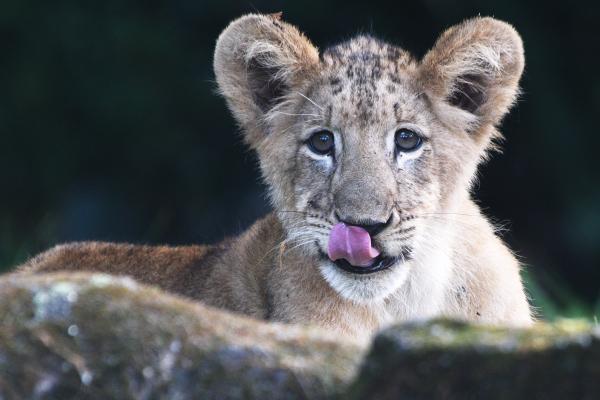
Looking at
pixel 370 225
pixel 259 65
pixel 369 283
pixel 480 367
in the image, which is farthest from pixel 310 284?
pixel 480 367

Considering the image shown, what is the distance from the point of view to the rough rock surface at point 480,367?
2645 mm

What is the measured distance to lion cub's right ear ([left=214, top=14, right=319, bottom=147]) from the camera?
5129 millimetres

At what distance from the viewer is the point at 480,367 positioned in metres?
2.68

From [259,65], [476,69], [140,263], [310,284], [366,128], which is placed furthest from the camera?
[140,263]

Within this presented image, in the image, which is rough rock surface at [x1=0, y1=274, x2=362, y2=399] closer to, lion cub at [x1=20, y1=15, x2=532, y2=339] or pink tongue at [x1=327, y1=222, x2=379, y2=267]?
pink tongue at [x1=327, y1=222, x2=379, y2=267]

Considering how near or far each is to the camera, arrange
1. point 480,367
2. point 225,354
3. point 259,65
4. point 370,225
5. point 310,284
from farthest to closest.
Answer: point 259,65 < point 310,284 < point 370,225 < point 225,354 < point 480,367

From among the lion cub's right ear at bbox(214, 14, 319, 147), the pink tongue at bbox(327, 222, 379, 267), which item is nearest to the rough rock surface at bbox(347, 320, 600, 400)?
the pink tongue at bbox(327, 222, 379, 267)

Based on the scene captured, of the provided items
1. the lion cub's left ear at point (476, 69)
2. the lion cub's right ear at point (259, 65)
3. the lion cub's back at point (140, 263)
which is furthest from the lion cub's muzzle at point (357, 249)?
the lion cub's back at point (140, 263)

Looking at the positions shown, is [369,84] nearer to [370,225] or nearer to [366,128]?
[366,128]

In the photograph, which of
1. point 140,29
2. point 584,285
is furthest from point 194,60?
point 584,285

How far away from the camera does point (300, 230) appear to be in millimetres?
4754

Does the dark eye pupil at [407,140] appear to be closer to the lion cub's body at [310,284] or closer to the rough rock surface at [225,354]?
the lion cub's body at [310,284]

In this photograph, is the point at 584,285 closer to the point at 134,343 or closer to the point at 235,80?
the point at 235,80

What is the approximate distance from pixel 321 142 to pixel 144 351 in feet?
6.73
